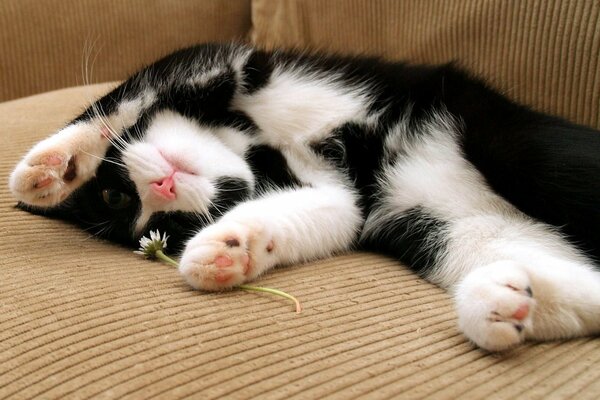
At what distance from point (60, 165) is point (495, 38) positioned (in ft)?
3.42

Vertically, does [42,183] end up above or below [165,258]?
above

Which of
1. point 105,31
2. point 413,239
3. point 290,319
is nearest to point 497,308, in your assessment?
point 290,319

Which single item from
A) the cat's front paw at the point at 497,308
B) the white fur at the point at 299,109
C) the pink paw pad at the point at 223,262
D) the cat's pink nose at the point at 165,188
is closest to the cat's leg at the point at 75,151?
the cat's pink nose at the point at 165,188

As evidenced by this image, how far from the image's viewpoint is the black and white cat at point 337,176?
0.90 m

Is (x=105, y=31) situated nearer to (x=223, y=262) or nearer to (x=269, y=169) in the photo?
(x=269, y=169)

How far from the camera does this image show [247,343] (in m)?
0.73

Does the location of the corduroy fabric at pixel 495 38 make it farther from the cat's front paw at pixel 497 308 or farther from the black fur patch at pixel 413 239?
the cat's front paw at pixel 497 308

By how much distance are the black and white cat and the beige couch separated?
5 cm

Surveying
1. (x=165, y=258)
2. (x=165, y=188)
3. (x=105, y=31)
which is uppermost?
(x=105, y=31)

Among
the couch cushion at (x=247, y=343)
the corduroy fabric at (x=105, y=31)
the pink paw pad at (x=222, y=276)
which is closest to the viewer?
the couch cushion at (x=247, y=343)

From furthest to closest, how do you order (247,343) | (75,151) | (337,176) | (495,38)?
(495,38)
(337,176)
(75,151)
(247,343)

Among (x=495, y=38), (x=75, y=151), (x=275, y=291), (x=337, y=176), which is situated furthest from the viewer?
(x=495, y=38)

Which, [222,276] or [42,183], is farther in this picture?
[42,183]

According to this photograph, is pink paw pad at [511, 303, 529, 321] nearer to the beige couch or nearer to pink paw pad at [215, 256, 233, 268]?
the beige couch
